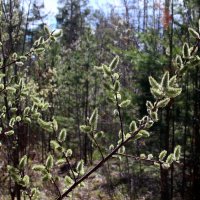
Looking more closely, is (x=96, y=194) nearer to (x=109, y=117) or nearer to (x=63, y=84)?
(x=109, y=117)

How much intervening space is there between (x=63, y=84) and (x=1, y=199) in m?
7.82

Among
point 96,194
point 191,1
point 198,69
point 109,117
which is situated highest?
point 191,1

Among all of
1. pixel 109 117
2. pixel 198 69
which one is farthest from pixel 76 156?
pixel 198 69

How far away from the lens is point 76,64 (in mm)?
13781

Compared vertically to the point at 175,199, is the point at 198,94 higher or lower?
higher

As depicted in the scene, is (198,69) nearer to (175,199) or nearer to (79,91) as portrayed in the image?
(175,199)

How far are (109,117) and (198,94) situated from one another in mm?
6642

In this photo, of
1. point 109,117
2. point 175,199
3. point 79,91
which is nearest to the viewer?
point 175,199

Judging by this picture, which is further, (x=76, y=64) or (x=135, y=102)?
(x=76, y=64)

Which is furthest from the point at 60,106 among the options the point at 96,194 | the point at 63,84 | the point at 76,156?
the point at 96,194

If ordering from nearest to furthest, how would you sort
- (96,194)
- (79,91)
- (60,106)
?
(96,194) → (79,91) → (60,106)

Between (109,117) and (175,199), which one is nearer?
(175,199)

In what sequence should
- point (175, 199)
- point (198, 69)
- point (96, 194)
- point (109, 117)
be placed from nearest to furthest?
point (198, 69)
point (175, 199)
point (96, 194)
point (109, 117)

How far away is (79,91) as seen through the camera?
14406 mm
